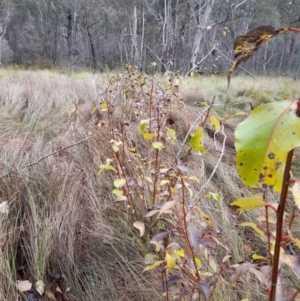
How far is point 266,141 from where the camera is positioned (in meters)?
0.30

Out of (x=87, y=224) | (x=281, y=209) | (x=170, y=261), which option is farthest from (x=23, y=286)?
(x=281, y=209)

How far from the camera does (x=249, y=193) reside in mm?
1747

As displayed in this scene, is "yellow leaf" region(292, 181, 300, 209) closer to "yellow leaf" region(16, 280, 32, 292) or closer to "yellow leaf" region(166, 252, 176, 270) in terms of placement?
"yellow leaf" region(166, 252, 176, 270)

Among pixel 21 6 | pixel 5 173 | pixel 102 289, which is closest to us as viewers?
pixel 102 289

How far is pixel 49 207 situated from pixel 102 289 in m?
0.46

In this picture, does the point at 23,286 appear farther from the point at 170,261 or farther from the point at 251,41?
the point at 251,41

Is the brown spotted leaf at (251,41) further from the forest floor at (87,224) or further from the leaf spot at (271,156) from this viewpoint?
the forest floor at (87,224)

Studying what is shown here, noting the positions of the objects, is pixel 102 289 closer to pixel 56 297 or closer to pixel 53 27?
pixel 56 297

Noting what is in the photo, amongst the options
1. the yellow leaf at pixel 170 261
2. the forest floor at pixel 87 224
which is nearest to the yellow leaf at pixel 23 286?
the forest floor at pixel 87 224

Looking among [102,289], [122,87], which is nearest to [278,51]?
[122,87]

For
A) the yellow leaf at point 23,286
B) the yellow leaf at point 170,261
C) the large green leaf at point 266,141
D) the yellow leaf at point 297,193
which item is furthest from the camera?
the yellow leaf at point 23,286

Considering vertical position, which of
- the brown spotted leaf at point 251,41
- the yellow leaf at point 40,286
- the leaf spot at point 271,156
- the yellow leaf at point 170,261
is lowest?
the yellow leaf at point 40,286

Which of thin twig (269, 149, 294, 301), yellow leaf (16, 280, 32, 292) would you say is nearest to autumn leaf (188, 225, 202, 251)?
thin twig (269, 149, 294, 301)

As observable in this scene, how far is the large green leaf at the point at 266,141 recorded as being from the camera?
30cm
